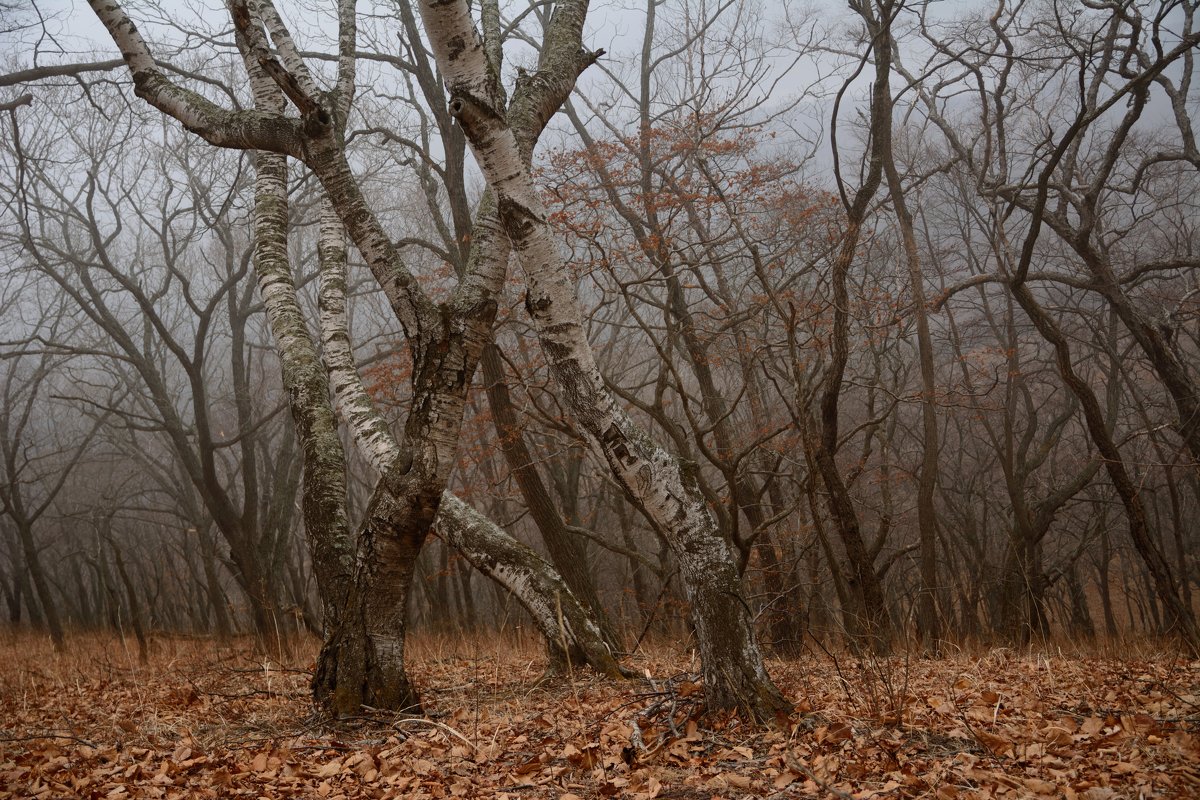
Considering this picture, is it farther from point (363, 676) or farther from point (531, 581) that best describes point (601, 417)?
point (531, 581)

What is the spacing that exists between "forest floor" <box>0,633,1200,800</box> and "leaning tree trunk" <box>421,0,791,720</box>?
0.91 feet

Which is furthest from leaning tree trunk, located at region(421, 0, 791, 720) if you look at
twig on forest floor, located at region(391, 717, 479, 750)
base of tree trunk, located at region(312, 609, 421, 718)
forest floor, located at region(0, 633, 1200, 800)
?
base of tree trunk, located at region(312, 609, 421, 718)

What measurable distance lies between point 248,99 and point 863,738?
49.9ft

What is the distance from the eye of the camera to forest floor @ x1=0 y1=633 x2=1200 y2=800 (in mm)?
2791

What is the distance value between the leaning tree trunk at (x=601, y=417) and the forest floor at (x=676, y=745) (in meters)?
0.28

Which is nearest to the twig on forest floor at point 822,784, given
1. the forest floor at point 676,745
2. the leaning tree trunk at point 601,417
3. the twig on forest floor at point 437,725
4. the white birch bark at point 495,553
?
the forest floor at point 676,745

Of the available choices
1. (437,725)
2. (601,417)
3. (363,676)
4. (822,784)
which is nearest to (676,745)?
(822,784)

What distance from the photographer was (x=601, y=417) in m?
3.54

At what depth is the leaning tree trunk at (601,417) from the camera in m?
3.48

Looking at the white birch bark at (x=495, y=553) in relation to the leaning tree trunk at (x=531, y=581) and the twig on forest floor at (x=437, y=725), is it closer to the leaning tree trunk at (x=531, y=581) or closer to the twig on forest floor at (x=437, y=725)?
the leaning tree trunk at (x=531, y=581)

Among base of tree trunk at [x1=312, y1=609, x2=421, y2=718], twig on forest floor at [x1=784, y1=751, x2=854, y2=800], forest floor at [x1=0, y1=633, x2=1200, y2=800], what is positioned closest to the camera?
twig on forest floor at [x1=784, y1=751, x2=854, y2=800]

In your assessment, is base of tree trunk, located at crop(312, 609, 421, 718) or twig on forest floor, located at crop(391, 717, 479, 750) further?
base of tree trunk, located at crop(312, 609, 421, 718)

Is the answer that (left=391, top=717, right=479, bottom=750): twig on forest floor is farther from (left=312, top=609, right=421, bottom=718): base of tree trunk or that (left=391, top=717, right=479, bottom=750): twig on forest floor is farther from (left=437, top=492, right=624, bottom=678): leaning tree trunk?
(left=437, top=492, right=624, bottom=678): leaning tree trunk

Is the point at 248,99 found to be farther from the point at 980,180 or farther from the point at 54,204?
the point at 980,180
